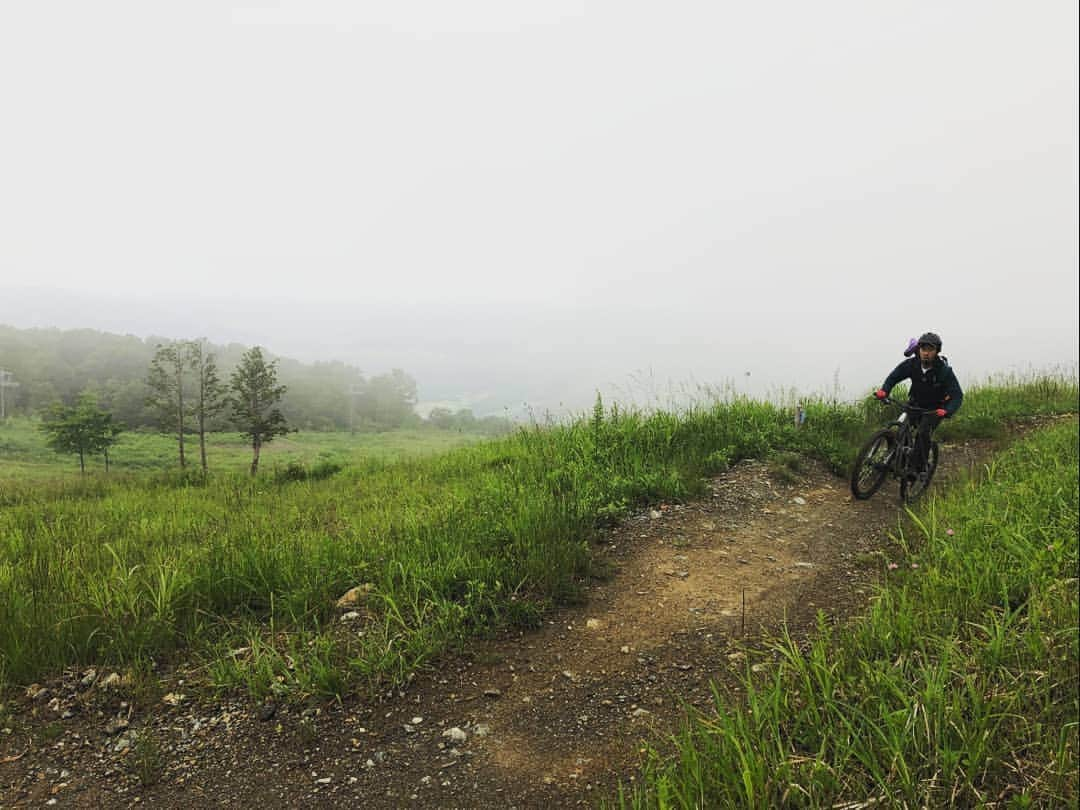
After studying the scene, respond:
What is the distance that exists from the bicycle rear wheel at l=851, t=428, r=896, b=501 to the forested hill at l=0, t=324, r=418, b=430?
A: 62.6 ft

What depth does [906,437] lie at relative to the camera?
8.19 meters

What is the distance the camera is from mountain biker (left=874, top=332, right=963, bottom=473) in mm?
7953

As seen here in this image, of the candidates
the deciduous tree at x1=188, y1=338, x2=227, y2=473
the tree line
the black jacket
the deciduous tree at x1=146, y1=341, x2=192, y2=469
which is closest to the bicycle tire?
the black jacket

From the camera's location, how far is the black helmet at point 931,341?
800 centimetres

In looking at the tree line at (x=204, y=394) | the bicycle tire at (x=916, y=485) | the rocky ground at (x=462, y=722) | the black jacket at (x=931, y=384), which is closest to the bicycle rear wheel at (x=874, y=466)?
the bicycle tire at (x=916, y=485)

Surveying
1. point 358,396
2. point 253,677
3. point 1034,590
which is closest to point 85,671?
point 253,677

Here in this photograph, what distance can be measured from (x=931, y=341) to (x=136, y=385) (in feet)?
78.6

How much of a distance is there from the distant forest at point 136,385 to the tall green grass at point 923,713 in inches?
355

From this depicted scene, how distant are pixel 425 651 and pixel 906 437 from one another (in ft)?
26.1

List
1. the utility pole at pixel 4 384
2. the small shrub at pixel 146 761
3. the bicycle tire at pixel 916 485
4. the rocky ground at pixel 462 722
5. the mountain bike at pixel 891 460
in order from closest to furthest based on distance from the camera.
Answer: the rocky ground at pixel 462 722 < the small shrub at pixel 146 761 < the mountain bike at pixel 891 460 < the bicycle tire at pixel 916 485 < the utility pole at pixel 4 384

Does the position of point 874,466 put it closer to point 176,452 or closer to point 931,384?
point 931,384

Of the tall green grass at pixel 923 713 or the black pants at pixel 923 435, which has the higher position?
the black pants at pixel 923 435

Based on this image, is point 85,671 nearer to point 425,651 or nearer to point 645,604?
point 425,651

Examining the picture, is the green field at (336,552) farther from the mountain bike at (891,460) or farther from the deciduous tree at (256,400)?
the deciduous tree at (256,400)
